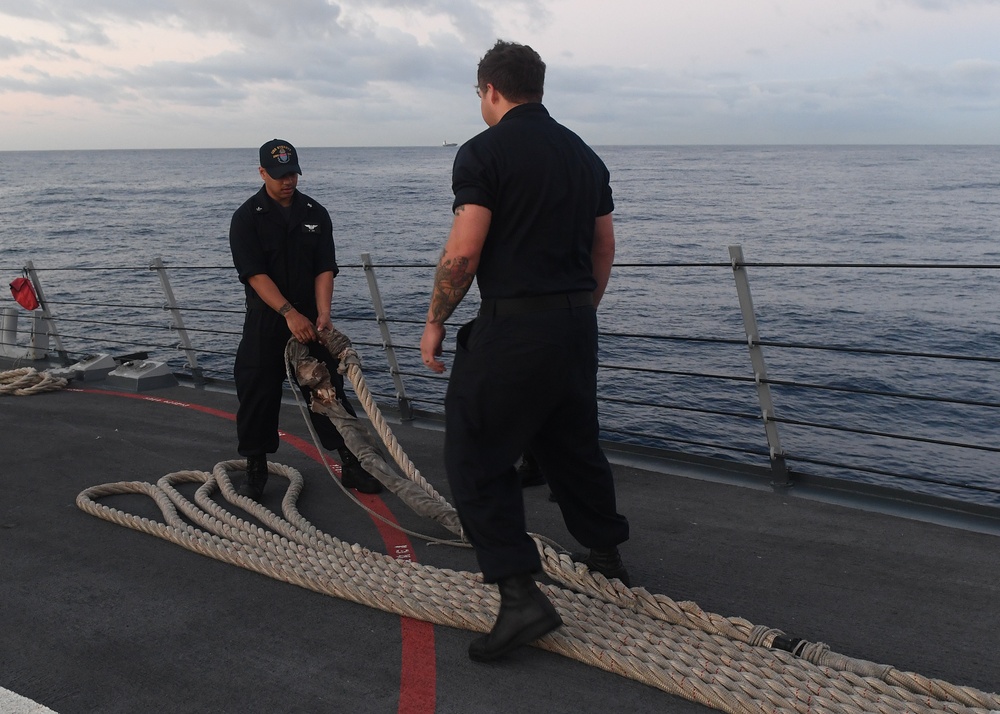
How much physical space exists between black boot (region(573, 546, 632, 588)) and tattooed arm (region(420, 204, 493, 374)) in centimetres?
101

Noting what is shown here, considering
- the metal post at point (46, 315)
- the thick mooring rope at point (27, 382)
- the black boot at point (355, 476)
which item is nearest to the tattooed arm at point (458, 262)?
the black boot at point (355, 476)

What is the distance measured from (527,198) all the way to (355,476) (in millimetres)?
2304

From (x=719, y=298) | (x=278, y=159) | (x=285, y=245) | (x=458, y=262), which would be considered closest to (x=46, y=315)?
(x=285, y=245)

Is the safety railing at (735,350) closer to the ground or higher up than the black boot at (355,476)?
closer to the ground

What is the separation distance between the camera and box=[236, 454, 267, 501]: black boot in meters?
4.37

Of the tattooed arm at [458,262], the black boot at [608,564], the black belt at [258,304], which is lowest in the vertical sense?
the black boot at [608,564]

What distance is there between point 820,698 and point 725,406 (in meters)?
11.9

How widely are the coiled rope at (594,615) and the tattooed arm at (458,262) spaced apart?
A: 99 cm

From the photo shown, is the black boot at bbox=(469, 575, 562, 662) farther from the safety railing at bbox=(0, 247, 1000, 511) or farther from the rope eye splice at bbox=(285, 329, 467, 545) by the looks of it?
the safety railing at bbox=(0, 247, 1000, 511)

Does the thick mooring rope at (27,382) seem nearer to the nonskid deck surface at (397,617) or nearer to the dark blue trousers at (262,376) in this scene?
the nonskid deck surface at (397,617)

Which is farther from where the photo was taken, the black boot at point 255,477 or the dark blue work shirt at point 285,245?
the black boot at point 255,477

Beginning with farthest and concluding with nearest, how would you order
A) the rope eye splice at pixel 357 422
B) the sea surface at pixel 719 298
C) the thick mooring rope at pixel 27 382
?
the sea surface at pixel 719 298
the thick mooring rope at pixel 27 382
the rope eye splice at pixel 357 422

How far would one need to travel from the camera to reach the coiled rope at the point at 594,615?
2.45 m

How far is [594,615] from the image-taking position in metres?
2.95
